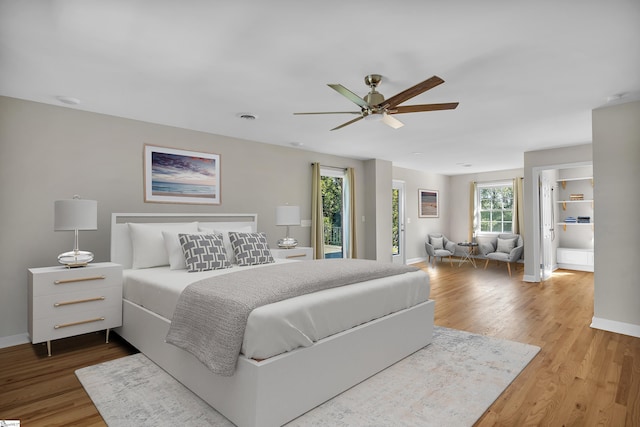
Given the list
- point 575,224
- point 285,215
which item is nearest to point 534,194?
point 575,224

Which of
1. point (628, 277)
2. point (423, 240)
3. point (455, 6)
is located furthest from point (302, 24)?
point (423, 240)

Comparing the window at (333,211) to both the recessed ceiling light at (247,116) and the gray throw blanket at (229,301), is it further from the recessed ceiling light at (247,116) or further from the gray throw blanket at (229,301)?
the gray throw blanket at (229,301)

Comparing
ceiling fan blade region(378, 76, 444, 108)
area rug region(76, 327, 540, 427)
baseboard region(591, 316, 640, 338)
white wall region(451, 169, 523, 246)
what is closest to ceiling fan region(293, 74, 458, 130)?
ceiling fan blade region(378, 76, 444, 108)

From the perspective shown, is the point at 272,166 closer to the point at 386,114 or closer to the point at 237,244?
the point at 237,244

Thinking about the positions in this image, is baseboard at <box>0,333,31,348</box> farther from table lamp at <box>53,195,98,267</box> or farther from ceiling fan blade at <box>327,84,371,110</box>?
ceiling fan blade at <box>327,84,371,110</box>

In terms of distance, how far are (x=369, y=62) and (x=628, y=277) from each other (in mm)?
3493

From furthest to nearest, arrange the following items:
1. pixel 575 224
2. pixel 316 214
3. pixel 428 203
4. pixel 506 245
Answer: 1. pixel 428 203
2. pixel 506 245
3. pixel 575 224
4. pixel 316 214

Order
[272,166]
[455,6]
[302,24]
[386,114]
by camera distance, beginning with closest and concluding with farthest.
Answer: [455,6] → [302,24] → [386,114] → [272,166]

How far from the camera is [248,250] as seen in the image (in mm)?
3756

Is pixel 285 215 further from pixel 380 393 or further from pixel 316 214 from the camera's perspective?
pixel 380 393

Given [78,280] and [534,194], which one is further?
[534,194]

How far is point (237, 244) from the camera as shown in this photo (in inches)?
149

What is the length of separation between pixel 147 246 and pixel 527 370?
362 centimetres

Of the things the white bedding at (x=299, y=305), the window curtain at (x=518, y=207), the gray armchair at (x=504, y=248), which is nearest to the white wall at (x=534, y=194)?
the gray armchair at (x=504, y=248)
